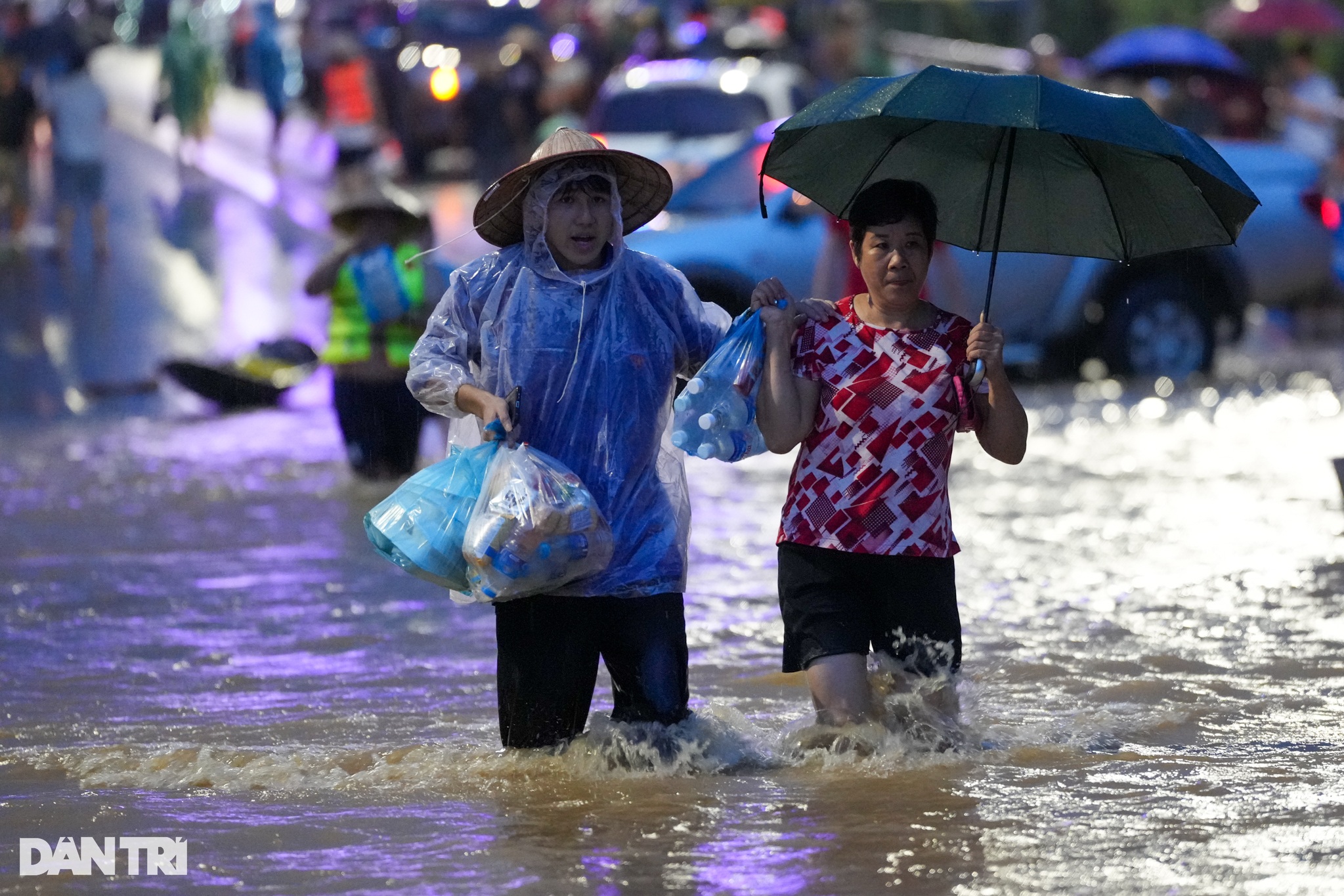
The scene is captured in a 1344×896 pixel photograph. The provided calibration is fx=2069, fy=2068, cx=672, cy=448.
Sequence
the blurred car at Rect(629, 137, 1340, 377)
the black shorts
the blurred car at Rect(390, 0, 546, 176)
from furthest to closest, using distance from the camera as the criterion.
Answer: the blurred car at Rect(390, 0, 546, 176), the blurred car at Rect(629, 137, 1340, 377), the black shorts

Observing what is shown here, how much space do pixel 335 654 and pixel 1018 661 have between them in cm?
227

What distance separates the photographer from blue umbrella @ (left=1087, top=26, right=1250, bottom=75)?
1909 cm

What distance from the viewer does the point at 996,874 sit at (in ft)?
14.5

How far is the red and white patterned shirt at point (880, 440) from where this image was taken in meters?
5.08

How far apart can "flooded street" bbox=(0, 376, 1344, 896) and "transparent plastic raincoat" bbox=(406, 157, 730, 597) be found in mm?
516

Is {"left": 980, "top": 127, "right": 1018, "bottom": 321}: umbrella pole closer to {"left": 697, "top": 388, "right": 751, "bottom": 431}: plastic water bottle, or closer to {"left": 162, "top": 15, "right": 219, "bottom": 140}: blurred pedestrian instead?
{"left": 697, "top": 388, "right": 751, "bottom": 431}: plastic water bottle

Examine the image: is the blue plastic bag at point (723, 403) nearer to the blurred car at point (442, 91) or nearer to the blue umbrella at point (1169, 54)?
the blue umbrella at point (1169, 54)

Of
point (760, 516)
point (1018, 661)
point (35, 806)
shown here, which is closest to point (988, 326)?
point (1018, 661)

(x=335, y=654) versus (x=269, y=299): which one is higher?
(x=269, y=299)

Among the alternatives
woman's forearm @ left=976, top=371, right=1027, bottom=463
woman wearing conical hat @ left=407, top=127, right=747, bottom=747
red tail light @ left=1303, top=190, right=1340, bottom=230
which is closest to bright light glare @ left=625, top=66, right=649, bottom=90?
red tail light @ left=1303, top=190, right=1340, bottom=230

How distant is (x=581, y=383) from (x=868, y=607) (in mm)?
925

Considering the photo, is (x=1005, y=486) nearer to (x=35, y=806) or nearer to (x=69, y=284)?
(x=35, y=806)

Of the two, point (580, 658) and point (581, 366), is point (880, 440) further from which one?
point (580, 658)

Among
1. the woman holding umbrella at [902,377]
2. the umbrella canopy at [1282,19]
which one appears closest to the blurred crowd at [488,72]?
the umbrella canopy at [1282,19]
